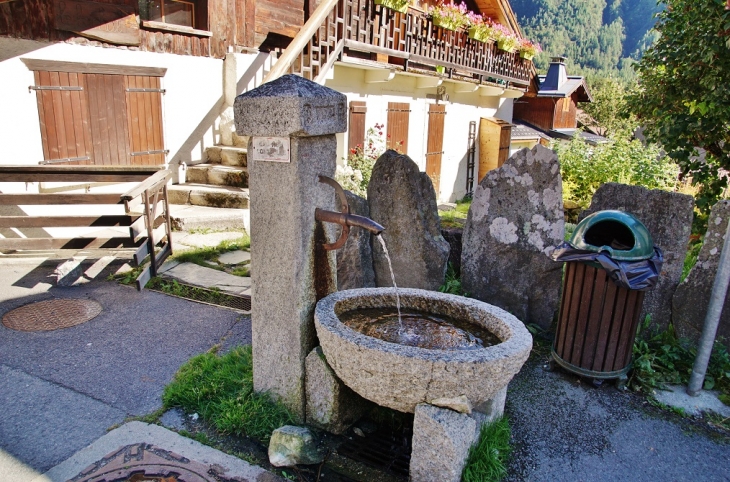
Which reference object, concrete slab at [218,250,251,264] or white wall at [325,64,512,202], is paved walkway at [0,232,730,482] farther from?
white wall at [325,64,512,202]

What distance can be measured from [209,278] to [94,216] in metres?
1.44

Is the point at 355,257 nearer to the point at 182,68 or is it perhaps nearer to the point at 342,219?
the point at 342,219

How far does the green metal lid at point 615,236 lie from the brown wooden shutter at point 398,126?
25.2ft

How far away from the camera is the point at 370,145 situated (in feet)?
34.9

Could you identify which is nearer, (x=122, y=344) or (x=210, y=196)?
(x=122, y=344)

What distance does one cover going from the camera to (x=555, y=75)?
28766mm

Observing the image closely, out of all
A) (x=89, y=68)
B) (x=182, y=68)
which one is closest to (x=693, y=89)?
(x=182, y=68)

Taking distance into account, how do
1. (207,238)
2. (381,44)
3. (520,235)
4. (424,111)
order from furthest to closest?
(424,111) → (381,44) → (207,238) → (520,235)

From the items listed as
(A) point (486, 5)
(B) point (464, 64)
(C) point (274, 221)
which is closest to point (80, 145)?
(C) point (274, 221)

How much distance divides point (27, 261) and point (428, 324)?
16.2ft

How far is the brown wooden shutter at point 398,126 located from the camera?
11.6 meters

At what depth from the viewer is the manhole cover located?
14.7ft

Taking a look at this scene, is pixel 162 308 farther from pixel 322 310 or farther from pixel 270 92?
pixel 270 92

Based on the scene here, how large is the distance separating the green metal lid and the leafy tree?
2.35 meters
